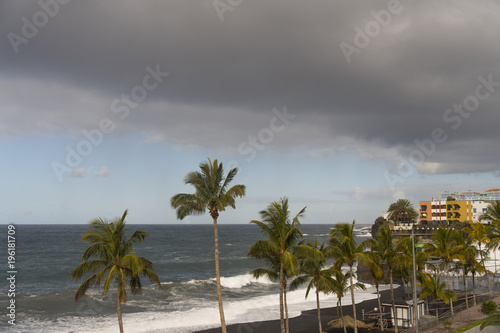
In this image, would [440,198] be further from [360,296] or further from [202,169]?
[202,169]

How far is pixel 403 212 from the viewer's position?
104438 millimetres

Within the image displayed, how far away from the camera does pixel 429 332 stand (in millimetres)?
31125

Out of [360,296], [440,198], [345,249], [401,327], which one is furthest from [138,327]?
[440,198]

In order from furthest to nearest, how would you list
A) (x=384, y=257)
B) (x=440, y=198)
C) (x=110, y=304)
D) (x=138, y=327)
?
(x=440, y=198) → (x=110, y=304) → (x=138, y=327) → (x=384, y=257)

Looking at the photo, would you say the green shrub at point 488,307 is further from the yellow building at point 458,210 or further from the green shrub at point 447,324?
the yellow building at point 458,210

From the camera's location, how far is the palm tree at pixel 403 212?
104062 mm

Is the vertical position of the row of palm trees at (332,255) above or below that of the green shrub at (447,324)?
above

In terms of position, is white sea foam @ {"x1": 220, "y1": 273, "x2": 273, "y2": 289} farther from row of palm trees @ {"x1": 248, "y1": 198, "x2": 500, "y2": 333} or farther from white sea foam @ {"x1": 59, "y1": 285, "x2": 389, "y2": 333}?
row of palm trees @ {"x1": 248, "y1": 198, "x2": 500, "y2": 333}

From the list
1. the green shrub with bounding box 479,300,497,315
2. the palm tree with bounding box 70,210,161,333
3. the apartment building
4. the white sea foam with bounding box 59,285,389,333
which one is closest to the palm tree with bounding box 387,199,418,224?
the apartment building

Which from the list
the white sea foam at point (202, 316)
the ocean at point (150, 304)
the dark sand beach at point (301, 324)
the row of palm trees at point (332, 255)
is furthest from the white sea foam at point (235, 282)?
the row of palm trees at point (332, 255)

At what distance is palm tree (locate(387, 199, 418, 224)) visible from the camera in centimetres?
10406

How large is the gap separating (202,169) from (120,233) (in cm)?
635

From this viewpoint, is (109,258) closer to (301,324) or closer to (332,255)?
(332,255)

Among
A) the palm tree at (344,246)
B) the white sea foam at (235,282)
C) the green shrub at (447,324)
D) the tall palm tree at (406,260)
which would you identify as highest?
the palm tree at (344,246)
